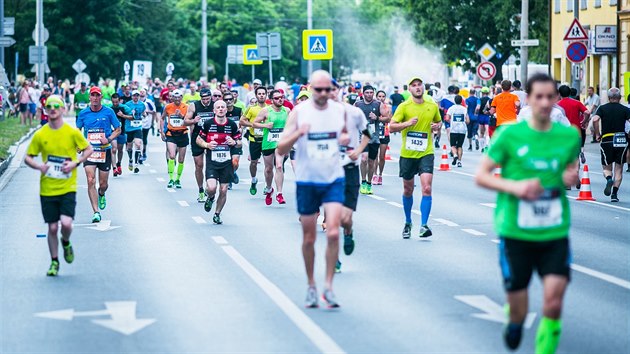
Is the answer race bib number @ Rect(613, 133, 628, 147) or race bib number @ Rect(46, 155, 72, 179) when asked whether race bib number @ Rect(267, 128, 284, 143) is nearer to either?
race bib number @ Rect(613, 133, 628, 147)

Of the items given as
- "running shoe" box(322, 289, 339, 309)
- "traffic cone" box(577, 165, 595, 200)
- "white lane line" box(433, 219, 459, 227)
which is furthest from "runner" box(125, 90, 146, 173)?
"running shoe" box(322, 289, 339, 309)

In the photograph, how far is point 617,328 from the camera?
1014 centimetres

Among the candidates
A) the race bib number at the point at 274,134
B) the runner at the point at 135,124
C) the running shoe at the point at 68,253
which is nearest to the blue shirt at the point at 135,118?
the runner at the point at 135,124

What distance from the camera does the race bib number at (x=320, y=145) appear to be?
36.4 ft

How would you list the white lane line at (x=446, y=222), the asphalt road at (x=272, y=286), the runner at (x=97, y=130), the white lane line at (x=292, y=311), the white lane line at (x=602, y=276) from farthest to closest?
the runner at (x=97, y=130)
the white lane line at (x=446, y=222)
the white lane line at (x=602, y=276)
the asphalt road at (x=272, y=286)
the white lane line at (x=292, y=311)

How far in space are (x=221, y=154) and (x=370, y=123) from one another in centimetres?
455

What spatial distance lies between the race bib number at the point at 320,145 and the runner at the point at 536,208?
3.11 m

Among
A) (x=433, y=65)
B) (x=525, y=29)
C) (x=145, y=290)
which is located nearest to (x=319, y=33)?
(x=525, y=29)

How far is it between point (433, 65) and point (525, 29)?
6508cm

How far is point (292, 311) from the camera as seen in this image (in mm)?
11000

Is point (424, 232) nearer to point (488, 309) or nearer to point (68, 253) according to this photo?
point (68, 253)

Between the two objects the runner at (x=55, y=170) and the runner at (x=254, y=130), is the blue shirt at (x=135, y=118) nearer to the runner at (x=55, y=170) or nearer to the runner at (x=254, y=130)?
the runner at (x=254, y=130)

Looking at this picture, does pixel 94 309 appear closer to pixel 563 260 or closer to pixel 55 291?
pixel 55 291

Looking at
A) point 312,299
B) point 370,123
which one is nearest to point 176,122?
point 370,123
